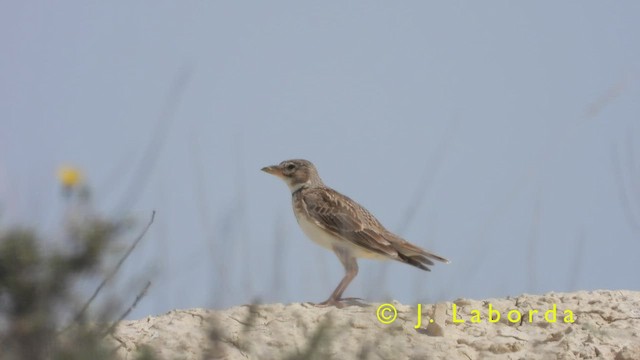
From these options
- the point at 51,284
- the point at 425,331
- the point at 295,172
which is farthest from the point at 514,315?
the point at 51,284

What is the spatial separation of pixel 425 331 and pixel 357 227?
1620 millimetres

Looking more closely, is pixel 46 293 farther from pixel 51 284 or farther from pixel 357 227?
pixel 357 227

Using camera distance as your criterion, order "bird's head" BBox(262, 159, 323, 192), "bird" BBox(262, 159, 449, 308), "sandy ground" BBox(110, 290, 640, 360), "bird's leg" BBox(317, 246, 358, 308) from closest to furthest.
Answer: "sandy ground" BBox(110, 290, 640, 360), "bird's leg" BBox(317, 246, 358, 308), "bird" BBox(262, 159, 449, 308), "bird's head" BBox(262, 159, 323, 192)

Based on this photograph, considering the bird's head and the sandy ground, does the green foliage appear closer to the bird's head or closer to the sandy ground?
the sandy ground

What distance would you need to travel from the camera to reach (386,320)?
883 cm

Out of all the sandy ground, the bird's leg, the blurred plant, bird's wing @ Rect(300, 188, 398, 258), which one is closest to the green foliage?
the blurred plant

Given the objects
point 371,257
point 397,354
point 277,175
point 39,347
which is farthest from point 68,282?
point 277,175

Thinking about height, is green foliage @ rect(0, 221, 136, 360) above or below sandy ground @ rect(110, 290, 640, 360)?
below

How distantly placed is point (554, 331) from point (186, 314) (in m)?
2.52

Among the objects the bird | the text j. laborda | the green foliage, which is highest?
the bird

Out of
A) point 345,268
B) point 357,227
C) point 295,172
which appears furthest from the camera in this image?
point 295,172

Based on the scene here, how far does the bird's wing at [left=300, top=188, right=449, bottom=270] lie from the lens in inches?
397

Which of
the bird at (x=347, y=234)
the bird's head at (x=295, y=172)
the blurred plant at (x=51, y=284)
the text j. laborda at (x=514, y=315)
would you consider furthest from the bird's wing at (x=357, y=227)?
the blurred plant at (x=51, y=284)

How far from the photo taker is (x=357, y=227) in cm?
1031
